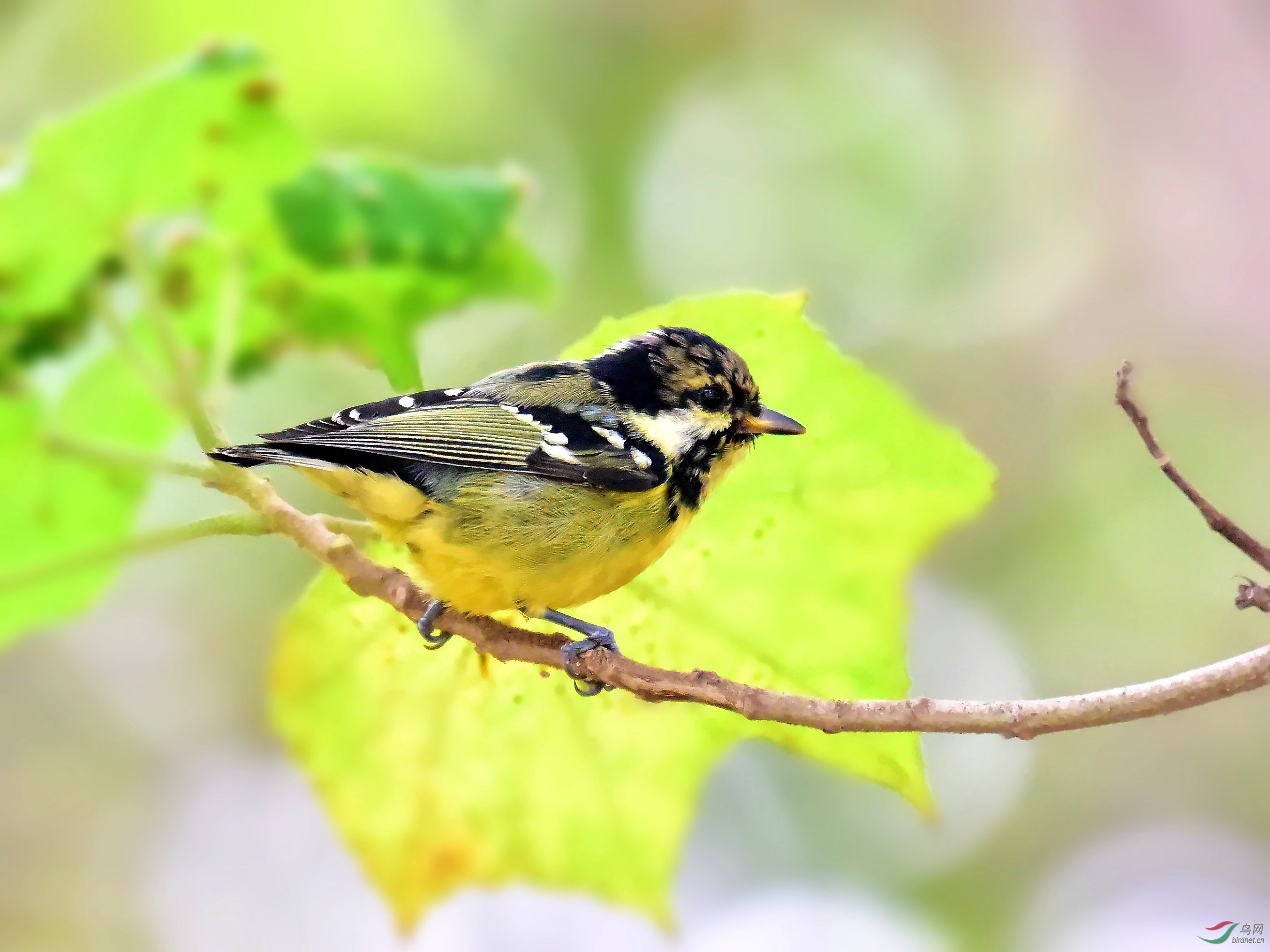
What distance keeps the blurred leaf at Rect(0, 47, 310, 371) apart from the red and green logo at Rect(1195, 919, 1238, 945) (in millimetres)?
881

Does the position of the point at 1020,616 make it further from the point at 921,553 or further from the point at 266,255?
the point at 266,255

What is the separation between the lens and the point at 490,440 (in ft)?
2.82

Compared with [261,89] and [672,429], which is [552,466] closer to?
[672,429]

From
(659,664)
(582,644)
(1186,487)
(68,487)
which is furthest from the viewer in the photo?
(68,487)

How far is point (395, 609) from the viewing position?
30.3 inches

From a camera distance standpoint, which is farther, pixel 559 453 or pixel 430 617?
pixel 559 453

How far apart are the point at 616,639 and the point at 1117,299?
1.10m

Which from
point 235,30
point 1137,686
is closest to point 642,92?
point 235,30

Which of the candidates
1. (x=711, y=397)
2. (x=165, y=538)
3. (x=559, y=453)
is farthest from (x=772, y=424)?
(x=165, y=538)

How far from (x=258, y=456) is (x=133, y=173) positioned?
13.6 inches

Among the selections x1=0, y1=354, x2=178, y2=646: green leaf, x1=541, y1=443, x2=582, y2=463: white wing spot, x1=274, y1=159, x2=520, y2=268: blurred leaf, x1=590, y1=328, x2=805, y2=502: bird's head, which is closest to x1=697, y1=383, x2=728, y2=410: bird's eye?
x1=590, y1=328, x2=805, y2=502: bird's head

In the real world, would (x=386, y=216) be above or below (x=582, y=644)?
above

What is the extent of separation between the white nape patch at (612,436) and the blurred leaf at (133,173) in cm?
30

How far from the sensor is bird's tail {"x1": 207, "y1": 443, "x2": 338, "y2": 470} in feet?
2.08
